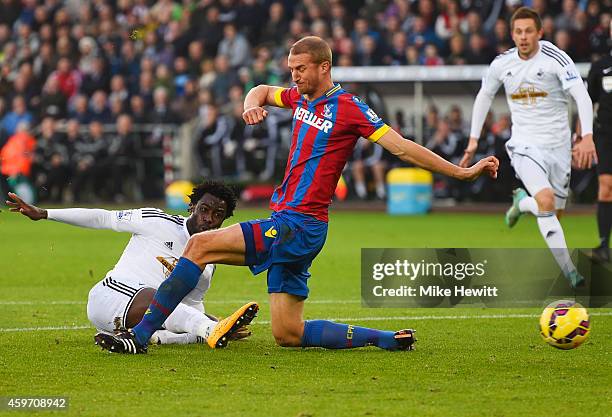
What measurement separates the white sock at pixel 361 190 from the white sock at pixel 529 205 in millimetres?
11527

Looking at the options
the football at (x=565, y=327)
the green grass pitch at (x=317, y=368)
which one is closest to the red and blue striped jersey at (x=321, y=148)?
the green grass pitch at (x=317, y=368)

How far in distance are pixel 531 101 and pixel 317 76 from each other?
3940mm

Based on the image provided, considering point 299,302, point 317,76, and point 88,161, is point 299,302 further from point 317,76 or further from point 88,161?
point 88,161

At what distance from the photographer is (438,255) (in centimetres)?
1168

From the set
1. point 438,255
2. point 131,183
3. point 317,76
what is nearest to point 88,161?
point 131,183

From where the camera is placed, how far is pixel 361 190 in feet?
74.9

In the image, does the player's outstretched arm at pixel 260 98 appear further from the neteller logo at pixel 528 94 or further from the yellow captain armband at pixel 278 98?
the neteller logo at pixel 528 94

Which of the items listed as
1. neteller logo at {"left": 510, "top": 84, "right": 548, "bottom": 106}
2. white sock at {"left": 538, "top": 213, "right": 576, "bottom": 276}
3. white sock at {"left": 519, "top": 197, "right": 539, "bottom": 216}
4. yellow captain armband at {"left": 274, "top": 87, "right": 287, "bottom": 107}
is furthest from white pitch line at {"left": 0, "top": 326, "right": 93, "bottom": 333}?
neteller logo at {"left": 510, "top": 84, "right": 548, "bottom": 106}

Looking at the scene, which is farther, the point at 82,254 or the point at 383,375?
the point at 82,254

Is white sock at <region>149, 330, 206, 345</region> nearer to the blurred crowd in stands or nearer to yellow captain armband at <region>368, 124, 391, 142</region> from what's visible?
yellow captain armband at <region>368, 124, 391, 142</region>

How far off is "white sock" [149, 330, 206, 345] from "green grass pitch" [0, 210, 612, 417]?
0.16m

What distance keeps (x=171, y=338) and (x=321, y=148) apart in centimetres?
159

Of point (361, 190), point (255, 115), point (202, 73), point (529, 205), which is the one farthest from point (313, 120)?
point (202, 73)

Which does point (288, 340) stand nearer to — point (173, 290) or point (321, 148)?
point (173, 290)
